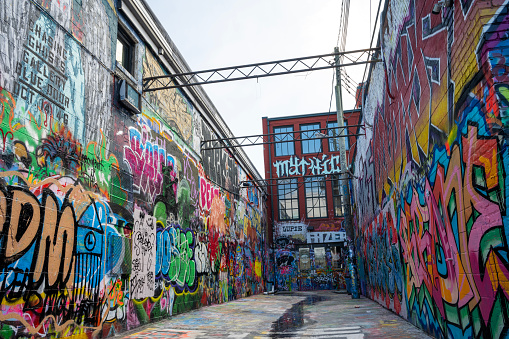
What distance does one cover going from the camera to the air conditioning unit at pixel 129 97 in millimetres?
8891

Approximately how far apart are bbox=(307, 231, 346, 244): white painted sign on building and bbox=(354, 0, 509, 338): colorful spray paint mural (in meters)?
19.7

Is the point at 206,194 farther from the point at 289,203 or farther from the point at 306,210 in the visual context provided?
the point at 289,203

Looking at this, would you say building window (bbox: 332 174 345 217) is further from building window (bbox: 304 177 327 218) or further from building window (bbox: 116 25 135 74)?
building window (bbox: 116 25 135 74)

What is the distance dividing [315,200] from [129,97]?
917 inches

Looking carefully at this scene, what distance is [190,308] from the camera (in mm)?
12695

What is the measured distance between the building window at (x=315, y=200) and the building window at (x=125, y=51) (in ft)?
71.8

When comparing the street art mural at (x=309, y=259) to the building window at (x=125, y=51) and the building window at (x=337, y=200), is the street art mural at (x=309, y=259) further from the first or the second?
the building window at (x=125, y=51)

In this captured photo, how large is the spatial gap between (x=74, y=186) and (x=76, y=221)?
63cm

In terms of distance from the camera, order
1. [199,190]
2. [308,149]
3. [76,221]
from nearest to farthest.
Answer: [76,221] < [199,190] < [308,149]

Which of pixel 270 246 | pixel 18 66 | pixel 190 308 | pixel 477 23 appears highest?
pixel 18 66

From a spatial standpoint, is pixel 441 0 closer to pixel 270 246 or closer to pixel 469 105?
pixel 469 105

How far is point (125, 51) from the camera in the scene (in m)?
10.0

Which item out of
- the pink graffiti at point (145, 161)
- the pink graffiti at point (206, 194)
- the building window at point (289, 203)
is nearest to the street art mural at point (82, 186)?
the pink graffiti at point (145, 161)

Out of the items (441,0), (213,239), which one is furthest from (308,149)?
(441,0)
